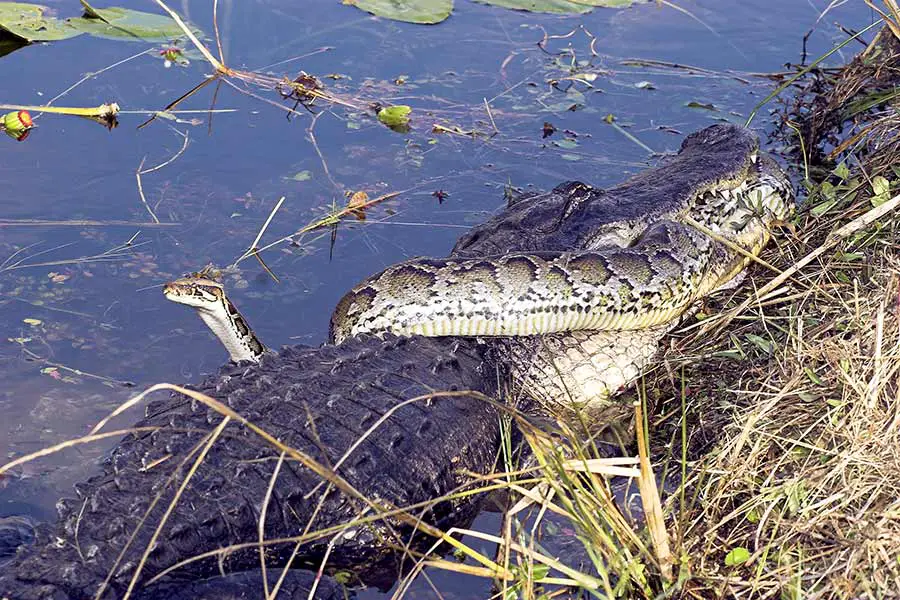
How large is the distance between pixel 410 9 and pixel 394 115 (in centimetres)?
162

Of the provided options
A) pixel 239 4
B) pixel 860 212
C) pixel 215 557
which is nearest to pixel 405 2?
pixel 239 4

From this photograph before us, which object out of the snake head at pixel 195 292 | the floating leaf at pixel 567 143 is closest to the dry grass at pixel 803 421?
the snake head at pixel 195 292

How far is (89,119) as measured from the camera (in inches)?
250

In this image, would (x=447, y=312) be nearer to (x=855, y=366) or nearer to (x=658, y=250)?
(x=658, y=250)

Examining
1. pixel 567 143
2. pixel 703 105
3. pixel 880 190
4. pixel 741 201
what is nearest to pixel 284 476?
pixel 880 190

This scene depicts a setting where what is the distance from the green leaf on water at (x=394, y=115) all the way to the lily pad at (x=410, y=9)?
1382 millimetres

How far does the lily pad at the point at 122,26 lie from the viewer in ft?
23.5

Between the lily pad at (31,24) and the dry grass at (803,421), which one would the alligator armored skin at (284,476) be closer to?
the dry grass at (803,421)

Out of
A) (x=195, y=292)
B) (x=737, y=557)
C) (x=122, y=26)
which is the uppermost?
(x=122, y=26)

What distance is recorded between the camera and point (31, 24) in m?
7.07

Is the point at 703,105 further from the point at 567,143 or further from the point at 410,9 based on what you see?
the point at 410,9

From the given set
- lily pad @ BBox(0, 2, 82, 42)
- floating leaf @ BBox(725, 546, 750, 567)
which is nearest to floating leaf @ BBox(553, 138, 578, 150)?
lily pad @ BBox(0, 2, 82, 42)

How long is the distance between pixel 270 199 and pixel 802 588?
150 inches

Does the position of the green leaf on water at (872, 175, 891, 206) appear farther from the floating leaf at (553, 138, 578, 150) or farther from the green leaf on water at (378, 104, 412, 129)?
the green leaf on water at (378, 104, 412, 129)
